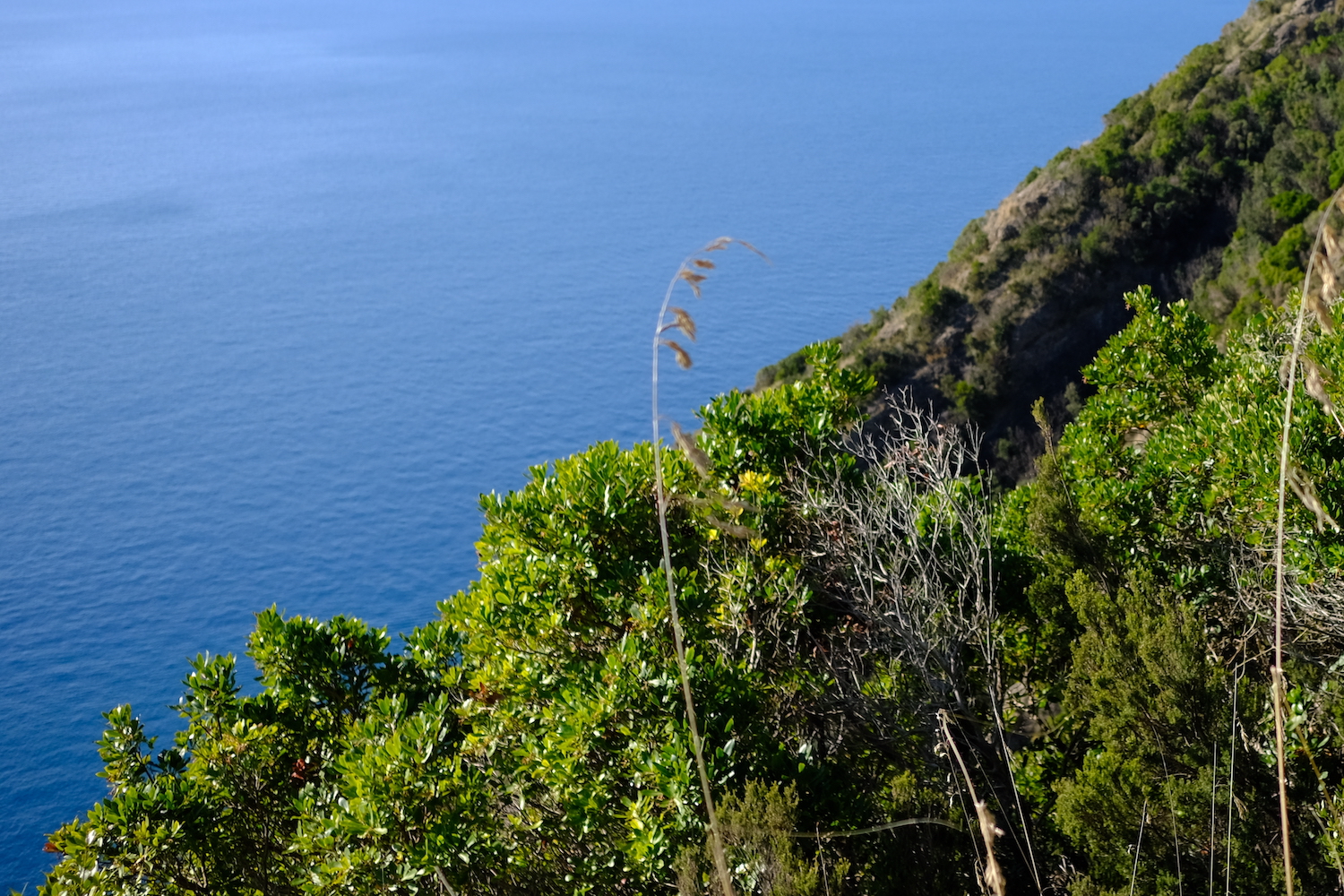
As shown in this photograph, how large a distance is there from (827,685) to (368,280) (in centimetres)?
5527

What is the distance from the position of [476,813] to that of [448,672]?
6.46 feet

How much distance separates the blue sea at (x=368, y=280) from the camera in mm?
31578

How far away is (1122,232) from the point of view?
36.1 metres

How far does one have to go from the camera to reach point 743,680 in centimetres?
611

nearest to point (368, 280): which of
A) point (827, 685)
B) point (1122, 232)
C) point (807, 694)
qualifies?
point (1122, 232)

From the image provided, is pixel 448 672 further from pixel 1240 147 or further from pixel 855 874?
pixel 1240 147

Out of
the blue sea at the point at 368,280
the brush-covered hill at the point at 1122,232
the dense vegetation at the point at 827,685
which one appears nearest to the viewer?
the dense vegetation at the point at 827,685

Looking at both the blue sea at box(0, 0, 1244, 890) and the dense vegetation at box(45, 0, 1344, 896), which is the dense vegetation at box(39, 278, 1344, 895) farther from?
the blue sea at box(0, 0, 1244, 890)

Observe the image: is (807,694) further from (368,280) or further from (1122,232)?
(368,280)

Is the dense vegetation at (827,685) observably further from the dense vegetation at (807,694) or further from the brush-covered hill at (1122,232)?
the brush-covered hill at (1122,232)

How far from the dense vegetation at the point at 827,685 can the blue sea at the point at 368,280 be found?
33.1 feet

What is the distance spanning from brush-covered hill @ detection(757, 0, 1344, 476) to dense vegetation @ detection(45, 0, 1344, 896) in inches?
941

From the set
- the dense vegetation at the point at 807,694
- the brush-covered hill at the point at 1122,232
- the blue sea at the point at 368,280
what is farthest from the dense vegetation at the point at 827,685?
the brush-covered hill at the point at 1122,232

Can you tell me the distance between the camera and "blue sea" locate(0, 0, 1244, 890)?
31.6 meters
